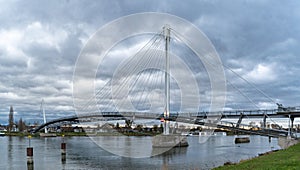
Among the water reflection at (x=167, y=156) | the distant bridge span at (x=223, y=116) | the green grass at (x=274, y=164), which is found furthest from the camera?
the distant bridge span at (x=223, y=116)

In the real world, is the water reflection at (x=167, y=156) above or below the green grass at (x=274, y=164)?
below

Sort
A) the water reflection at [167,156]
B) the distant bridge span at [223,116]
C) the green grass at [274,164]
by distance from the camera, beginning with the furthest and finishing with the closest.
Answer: the distant bridge span at [223,116] → the water reflection at [167,156] → the green grass at [274,164]

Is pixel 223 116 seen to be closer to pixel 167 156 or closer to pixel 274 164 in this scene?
pixel 167 156

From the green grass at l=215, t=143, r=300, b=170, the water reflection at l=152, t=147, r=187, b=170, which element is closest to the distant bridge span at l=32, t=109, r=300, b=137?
the water reflection at l=152, t=147, r=187, b=170

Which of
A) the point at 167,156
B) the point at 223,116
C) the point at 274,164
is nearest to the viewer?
the point at 274,164

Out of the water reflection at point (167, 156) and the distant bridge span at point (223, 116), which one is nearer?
the water reflection at point (167, 156)

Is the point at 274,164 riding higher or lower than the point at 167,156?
higher

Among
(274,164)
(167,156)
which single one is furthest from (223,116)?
(274,164)

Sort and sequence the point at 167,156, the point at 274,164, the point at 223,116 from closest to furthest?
1. the point at 274,164
2. the point at 167,156
3. the point at 223,116

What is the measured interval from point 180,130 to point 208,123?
730 inches

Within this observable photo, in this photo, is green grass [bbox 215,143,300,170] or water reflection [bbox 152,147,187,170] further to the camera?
water reflection [bbox 152,147,187,170]

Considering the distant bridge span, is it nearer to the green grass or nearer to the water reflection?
the water reflection

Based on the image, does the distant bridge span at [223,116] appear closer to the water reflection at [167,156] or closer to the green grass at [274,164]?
the water reflection at [167,156]

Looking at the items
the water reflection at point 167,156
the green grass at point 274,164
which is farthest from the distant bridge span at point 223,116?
the green grass at point 274,164
